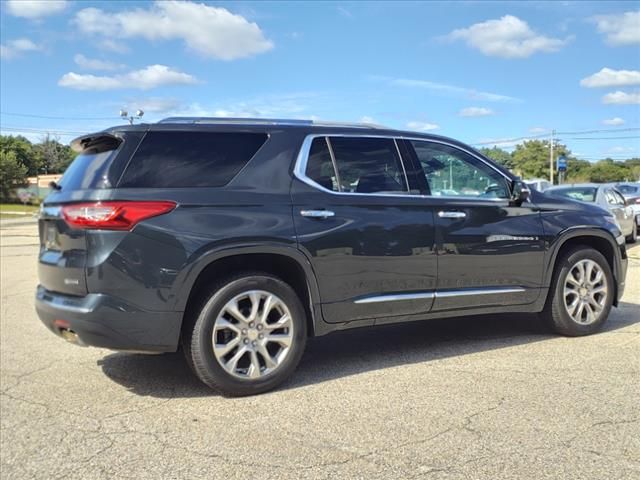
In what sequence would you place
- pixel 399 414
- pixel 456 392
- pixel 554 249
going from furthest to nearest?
pixel 554 249 → pixel 456 392 → pixel 399 414

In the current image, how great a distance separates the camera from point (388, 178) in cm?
481

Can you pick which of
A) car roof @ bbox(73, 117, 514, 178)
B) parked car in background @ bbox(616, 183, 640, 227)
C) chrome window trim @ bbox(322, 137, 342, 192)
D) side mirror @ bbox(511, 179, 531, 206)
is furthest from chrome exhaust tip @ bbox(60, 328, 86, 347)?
parked car in background @ bbox(616, 183, 640, 227)

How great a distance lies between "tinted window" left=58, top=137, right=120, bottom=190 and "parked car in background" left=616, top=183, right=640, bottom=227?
1455cm

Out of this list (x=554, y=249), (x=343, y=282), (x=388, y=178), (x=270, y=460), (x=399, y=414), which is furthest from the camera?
(x=554, y=249)

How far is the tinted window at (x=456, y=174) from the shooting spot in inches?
198

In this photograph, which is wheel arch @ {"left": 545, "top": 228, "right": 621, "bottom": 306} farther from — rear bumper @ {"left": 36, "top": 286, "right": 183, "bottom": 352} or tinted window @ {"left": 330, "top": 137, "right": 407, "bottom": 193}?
rear bumper @ {"left": 36, "top": 286, "right": 183, "bottom": 352}

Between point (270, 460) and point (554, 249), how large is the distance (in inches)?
132

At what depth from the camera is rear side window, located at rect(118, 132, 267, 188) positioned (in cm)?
404

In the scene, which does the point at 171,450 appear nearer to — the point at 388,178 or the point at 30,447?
the point at 30,447

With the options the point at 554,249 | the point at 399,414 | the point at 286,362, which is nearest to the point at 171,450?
the point at 286,362

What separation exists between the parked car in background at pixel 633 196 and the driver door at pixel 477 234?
11.9 metres

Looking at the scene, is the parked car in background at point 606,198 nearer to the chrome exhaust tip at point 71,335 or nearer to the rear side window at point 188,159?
the rear side window at point 188,159

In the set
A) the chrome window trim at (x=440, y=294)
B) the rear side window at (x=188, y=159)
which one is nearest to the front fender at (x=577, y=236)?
the chrome window trim at (x=440, y=294)

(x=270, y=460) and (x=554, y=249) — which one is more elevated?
(x=554, y=249)
